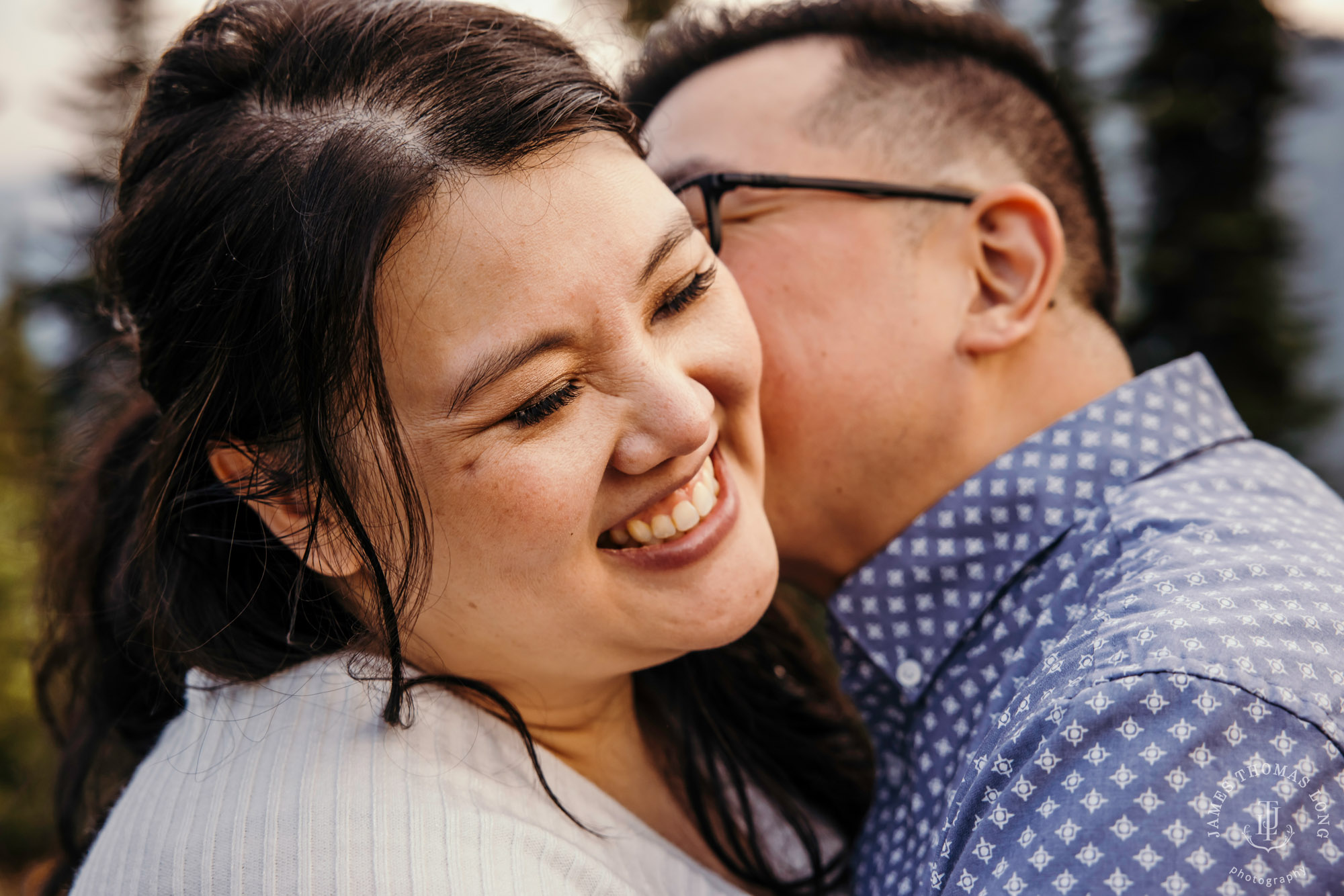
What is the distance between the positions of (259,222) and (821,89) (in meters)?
1.38

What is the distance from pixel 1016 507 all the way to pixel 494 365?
1095 mm

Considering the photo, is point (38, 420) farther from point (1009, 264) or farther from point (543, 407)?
point (1009, 264)

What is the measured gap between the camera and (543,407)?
147 centimetres

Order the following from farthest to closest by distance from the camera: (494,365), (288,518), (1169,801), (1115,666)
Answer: (288,518) → (494,365) → (1115,666) → (1169,801)

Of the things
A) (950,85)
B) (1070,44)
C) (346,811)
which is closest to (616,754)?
(346,811)

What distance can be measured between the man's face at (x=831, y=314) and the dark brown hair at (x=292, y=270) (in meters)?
0.55

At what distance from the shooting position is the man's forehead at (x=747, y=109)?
2.21 m

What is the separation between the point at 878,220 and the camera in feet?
7.05

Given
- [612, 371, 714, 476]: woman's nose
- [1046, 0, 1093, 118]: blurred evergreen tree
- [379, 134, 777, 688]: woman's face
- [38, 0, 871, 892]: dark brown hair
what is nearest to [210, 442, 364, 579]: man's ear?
[38, 0, 871, 892]: dark brown hair

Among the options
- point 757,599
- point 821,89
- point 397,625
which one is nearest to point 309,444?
point 397,625

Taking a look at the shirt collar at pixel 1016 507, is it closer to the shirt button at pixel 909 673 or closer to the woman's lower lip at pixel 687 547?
the shirt button at pixel 909 673

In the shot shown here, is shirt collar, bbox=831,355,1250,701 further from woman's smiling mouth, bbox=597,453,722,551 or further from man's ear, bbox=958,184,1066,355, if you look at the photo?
woman's smiling mouth, bbox=597,453,722,551

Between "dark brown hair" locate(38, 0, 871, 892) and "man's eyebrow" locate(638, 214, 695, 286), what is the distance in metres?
0.21

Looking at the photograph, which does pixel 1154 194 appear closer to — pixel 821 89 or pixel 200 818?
pixel 821 89
